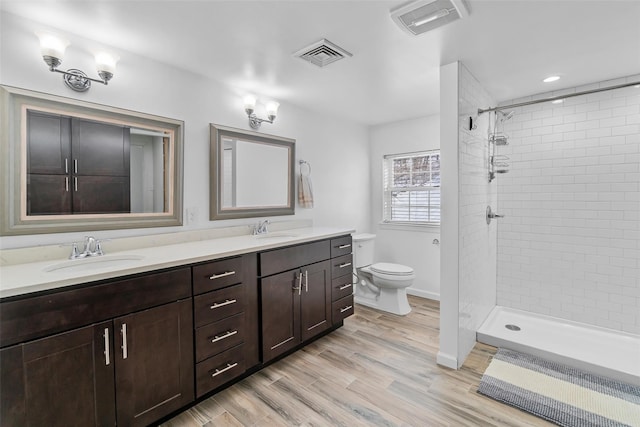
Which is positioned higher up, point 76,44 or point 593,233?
point 76,44

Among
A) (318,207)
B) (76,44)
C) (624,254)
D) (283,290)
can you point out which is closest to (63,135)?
(76,44)

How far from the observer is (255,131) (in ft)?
9.23

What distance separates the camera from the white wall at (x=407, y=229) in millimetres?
3738

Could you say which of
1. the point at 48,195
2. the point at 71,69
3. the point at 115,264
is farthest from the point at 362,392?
the point at 71,69

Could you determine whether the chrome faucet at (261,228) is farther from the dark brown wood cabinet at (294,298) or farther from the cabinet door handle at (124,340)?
the cabinet door handle at (124,340)

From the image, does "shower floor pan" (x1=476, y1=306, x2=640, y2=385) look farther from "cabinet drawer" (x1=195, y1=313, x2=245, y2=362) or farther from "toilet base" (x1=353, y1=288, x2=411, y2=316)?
"cabinet drawer" (x1=195, y1=313, x2=245, y2=362)

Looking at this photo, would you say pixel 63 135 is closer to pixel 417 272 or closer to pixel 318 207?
pixel 318 207

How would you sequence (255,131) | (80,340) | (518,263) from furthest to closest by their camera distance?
(518,263) < (255,131) < (80,340)

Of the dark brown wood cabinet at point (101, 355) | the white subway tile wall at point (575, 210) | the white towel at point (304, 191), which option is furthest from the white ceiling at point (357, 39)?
the dark brown wood cabinet at point (101, 355)

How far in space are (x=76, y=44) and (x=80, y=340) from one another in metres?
1.69

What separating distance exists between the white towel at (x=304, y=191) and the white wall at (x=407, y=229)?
1367 mm

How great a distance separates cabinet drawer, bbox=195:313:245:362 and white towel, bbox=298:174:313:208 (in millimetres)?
1504

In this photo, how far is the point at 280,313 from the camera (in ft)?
7.49

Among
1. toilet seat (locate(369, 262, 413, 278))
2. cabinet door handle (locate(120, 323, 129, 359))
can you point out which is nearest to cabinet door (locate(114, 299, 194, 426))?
cabinet door handle (locate(120, 323, 129, 359))
